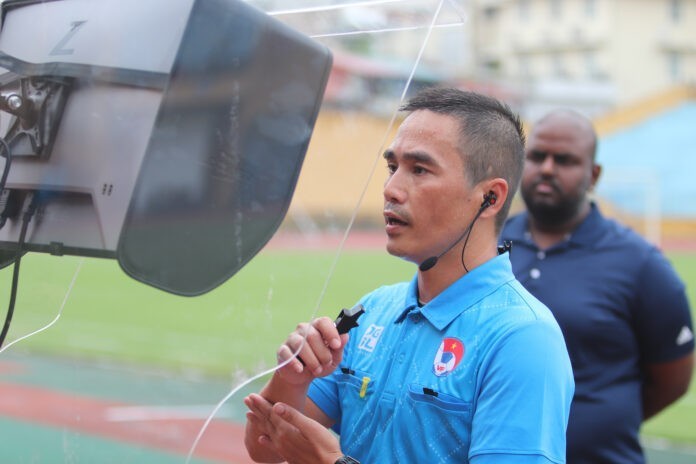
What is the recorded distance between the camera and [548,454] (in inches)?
51.9

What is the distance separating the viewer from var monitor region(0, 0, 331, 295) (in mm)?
1062

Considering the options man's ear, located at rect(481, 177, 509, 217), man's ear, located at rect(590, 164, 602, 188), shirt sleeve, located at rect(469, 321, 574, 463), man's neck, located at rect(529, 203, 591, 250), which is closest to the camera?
shirt sleeve, located at rect(469, 321, 574, 463)

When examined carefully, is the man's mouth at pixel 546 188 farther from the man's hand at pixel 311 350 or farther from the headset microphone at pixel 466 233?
the man's hand at pixel 311 350

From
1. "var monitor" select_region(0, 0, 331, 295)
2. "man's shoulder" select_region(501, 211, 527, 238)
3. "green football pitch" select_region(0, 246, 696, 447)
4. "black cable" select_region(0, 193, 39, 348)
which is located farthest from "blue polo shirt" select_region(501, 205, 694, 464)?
"black cable" select_region(0, 193, 39, 348)

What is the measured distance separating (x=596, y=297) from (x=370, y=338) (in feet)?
4.38

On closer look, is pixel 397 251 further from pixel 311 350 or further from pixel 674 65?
pixel 674 65

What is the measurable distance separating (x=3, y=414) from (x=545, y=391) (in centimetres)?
595

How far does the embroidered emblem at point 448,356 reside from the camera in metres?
1.42

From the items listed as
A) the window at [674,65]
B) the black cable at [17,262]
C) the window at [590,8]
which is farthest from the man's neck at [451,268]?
the window at [674,65]

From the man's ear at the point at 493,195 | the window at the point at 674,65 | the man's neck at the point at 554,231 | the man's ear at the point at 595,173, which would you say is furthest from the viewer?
the window at the point at 674,65

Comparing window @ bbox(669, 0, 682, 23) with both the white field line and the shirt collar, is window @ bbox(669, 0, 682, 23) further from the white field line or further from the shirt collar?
the shirt collar

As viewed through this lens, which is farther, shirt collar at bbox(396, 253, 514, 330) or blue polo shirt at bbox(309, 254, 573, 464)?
shirt collar at bbox(396, 253, 514, 330)

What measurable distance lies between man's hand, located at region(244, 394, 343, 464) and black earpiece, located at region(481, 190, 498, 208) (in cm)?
47

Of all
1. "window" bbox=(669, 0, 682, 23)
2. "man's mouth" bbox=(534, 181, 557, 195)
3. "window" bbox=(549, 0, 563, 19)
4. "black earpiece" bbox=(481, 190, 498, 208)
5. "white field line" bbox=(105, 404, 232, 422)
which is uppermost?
"window" bbox=(669, 0, 682, 23)
